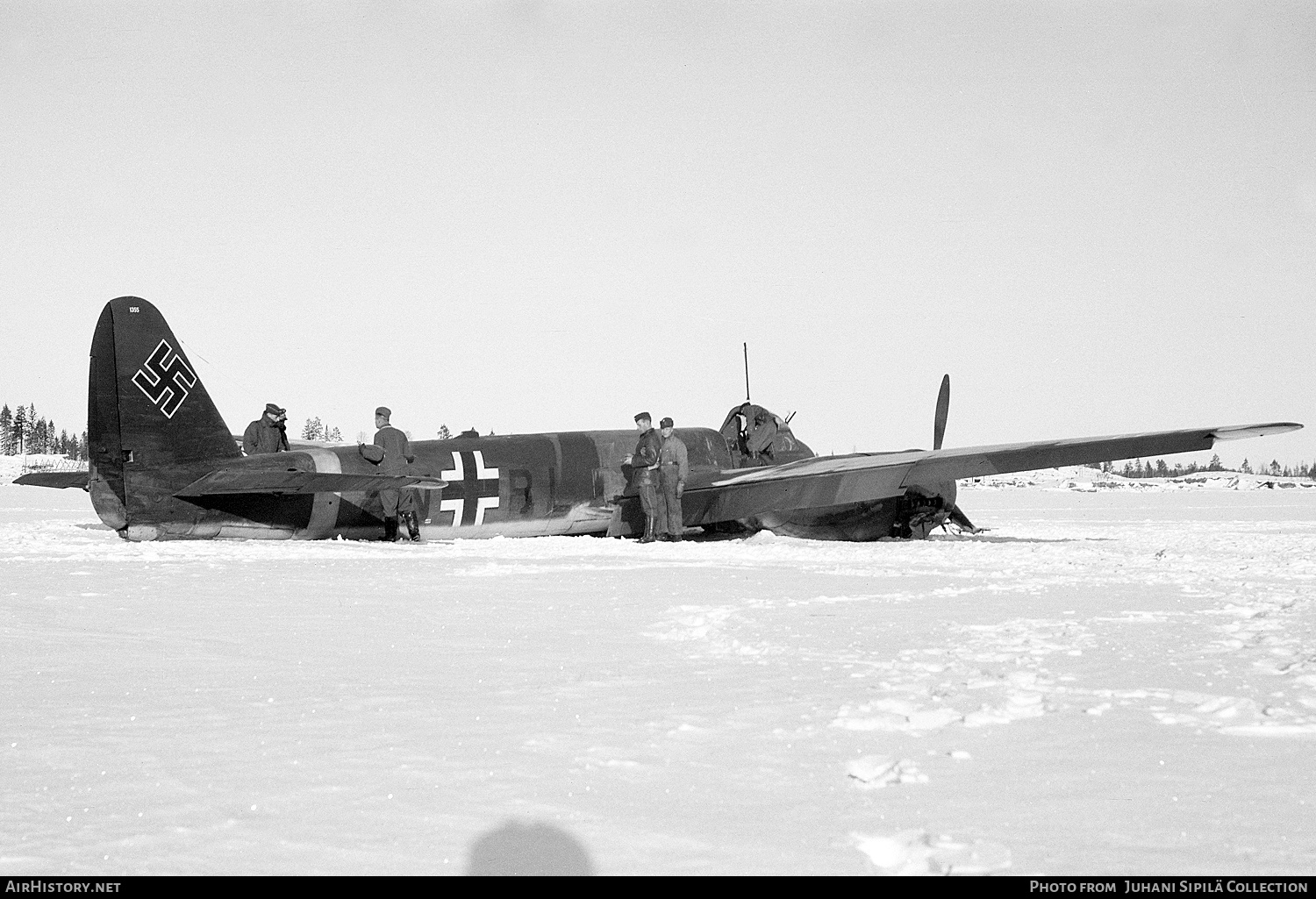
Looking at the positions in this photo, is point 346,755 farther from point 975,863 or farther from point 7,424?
point 7,424

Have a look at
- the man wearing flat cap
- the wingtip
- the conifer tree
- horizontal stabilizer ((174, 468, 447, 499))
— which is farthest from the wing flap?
the conifer tree

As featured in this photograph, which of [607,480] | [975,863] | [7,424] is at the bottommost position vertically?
[975,863]

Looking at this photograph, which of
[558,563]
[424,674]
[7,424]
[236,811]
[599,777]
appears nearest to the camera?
[236,811]

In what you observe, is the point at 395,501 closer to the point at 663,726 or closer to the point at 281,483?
the point at 281,483

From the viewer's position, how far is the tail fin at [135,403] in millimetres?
13992

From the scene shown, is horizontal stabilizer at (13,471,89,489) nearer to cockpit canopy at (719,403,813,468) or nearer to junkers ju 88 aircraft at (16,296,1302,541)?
junkers ju 88 aircraft at (16,296,1302,541)

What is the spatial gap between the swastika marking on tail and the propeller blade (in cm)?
1031

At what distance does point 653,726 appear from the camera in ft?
14.5

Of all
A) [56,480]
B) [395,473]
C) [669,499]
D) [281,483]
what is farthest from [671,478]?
[56,480]

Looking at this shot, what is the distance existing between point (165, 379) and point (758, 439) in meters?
8.46

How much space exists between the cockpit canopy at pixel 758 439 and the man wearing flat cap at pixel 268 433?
6624mm

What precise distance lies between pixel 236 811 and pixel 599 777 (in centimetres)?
106

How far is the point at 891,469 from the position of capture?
15102mm
